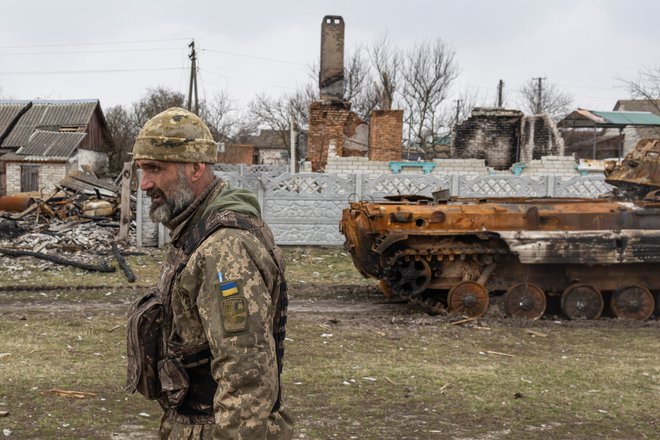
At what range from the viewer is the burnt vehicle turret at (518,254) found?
9.20 metres

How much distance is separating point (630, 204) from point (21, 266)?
10.1 meters

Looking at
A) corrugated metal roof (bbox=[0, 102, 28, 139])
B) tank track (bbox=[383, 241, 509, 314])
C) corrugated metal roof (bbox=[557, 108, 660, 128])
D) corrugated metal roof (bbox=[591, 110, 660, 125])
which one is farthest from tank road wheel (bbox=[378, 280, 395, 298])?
corrugated metal roof (bbox=[0, 102, 28, 139])

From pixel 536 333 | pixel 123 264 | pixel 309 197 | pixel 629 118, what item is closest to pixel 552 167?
pixel 309 197

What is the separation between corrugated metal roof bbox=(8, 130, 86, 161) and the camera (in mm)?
28703

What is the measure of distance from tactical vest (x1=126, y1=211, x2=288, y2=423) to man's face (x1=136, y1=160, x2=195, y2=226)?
101 mm

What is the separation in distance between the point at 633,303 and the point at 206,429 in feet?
27.6

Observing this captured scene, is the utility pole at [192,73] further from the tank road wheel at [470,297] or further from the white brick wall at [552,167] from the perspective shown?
the tank road wheel at [470,297]

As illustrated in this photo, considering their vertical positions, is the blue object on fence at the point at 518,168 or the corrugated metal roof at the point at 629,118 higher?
the corrugated metal roof at the point at 629,118

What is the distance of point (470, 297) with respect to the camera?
30.9ft

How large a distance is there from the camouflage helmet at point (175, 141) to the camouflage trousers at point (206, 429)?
955 mm

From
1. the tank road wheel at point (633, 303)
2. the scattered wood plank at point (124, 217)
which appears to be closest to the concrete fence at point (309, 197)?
the scattered wood plank at point (124, 217)

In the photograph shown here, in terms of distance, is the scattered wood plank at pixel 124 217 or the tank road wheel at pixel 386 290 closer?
the tank road wheel at pixel 386 290

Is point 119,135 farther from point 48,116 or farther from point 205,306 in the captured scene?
point 205,306

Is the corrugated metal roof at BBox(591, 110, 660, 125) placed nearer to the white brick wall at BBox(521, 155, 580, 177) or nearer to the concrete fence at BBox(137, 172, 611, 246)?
the white brick wall at BBox(521, 155, 580, 177)
